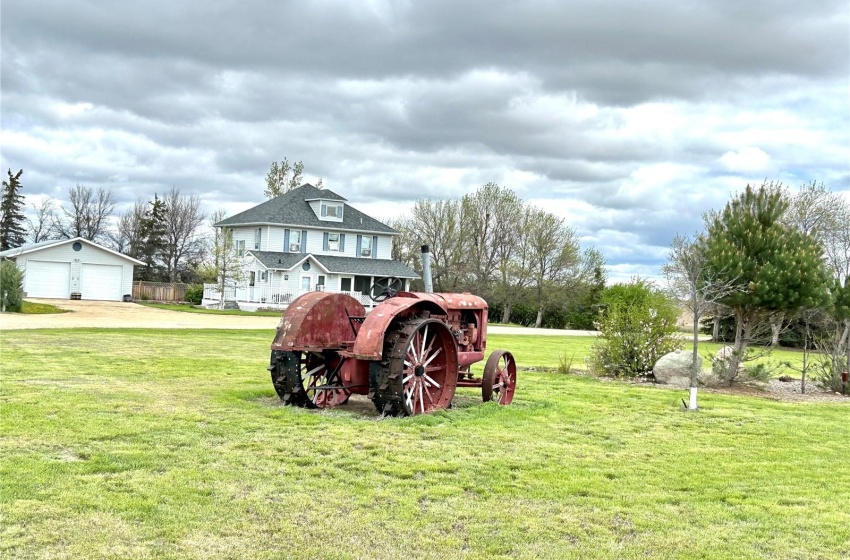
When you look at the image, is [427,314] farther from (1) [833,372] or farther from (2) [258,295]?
(2) [258,295]

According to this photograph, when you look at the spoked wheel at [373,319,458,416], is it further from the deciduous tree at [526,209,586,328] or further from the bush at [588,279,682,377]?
the deciduous tree at [526,209,586,328]

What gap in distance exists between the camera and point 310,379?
34.0 ft

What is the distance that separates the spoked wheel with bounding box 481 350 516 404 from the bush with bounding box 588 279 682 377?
551 cm

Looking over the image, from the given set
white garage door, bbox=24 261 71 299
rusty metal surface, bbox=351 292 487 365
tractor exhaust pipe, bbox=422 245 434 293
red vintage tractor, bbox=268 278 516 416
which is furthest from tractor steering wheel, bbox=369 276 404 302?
white garage door, bbox=24 261 71 299

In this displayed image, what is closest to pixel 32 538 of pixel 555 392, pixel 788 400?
pixel 555 392

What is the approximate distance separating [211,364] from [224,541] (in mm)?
10069

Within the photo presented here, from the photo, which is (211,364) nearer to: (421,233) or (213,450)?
(213,450)

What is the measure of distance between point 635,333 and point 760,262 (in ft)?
8.92

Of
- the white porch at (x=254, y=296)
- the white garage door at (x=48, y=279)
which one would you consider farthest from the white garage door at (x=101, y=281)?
the white porch at (x=254, y=296)

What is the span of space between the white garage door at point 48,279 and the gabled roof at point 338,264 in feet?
33.8

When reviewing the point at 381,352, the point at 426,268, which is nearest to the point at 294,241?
A: the point at 426,268

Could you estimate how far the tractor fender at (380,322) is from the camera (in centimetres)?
860

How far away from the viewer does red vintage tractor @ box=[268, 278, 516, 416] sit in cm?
880

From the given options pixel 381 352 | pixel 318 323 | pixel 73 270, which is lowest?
pixel 381 352
